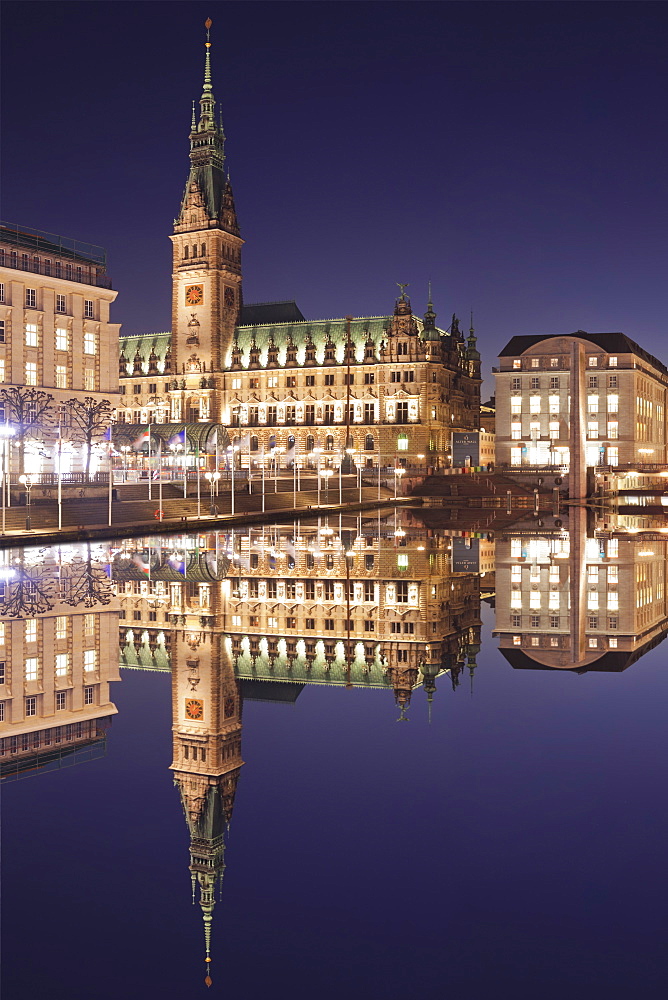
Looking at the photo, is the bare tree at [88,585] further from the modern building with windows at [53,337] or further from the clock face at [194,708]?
the modern building with windows at [53,337]

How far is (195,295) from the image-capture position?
141 m

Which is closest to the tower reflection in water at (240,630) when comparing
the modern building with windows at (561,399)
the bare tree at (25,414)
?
the bare tree at (25,414)

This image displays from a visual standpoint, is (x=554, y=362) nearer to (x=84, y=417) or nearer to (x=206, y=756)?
(x=84, y=417)

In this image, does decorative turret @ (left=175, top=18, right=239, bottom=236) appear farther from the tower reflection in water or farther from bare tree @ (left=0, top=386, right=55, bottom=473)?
the tower reflection in water

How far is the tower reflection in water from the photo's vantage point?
1041 centimetres

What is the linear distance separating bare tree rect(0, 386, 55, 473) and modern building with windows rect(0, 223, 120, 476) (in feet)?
0.52

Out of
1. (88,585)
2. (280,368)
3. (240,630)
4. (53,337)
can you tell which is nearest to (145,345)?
(280,368)

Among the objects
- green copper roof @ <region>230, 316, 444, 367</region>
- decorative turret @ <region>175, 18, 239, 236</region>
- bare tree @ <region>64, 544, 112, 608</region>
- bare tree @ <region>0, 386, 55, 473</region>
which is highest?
decorative turret @ <region>175, 18, 239, 236</region>

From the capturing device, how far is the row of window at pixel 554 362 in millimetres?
136250

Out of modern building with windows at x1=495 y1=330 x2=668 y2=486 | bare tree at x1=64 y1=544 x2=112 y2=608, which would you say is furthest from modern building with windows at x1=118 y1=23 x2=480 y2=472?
bare tree at x1=64 y1=544 x2=112 y2=608

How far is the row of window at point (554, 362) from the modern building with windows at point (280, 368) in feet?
33.8

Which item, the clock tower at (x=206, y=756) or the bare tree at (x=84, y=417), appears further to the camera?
the bare tree at (x=84, y=417)

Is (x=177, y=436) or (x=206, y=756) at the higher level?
(x=177, y=436)

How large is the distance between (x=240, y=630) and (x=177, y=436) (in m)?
85.8
